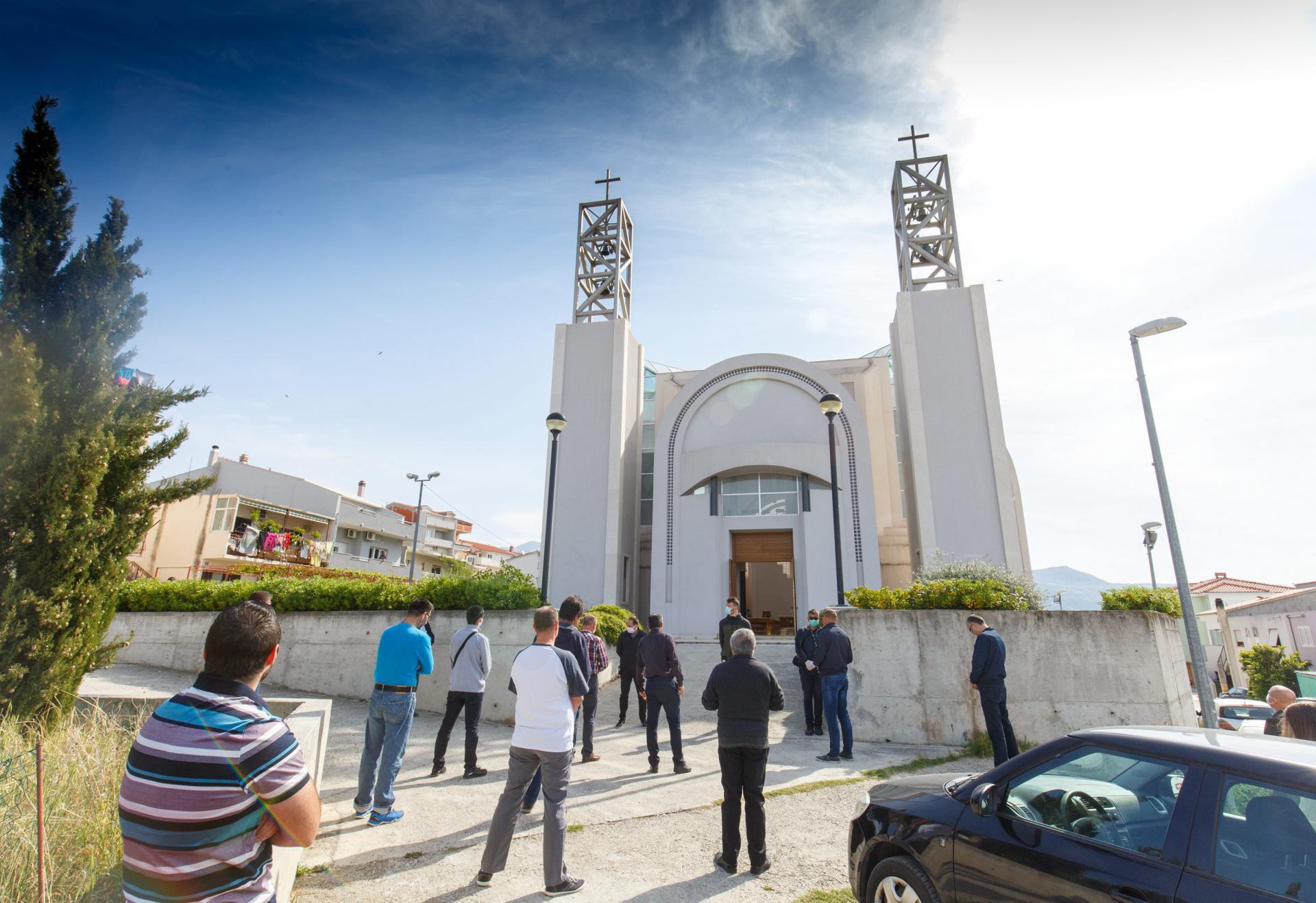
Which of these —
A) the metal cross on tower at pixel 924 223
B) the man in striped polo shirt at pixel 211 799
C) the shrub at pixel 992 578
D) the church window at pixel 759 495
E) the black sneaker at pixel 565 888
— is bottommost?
the black sneaker at pixel 565 888

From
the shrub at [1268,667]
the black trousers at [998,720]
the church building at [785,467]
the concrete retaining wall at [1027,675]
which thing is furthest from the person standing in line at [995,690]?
the shrub at [1268,667]

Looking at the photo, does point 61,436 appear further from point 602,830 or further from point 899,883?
point 899,883

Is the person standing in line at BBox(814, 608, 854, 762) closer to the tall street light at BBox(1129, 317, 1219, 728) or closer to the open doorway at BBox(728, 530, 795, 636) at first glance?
the tall street light at BBox(1129, 317, 1219, 728)

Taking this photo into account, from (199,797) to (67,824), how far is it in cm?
278

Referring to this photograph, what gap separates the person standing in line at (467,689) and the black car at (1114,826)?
4140 millimetres

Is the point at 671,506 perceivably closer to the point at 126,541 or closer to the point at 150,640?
the point at 150,640

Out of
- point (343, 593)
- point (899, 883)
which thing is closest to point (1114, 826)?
point (899, 883)

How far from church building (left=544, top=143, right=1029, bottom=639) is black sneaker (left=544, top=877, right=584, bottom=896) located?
14.4 m

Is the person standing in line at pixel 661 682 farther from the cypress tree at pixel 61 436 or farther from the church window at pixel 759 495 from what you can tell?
the church window at pixel 759 495

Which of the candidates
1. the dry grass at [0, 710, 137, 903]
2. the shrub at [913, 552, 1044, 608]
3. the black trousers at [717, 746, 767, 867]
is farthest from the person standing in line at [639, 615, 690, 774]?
the shrub at [913, 552, 1044, 608]

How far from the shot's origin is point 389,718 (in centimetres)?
Answer: 546

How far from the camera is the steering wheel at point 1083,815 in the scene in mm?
2850

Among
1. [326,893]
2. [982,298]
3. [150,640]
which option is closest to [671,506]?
[982,298]

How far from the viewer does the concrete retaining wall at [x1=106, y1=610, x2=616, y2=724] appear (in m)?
10.2
